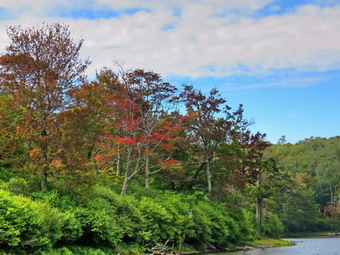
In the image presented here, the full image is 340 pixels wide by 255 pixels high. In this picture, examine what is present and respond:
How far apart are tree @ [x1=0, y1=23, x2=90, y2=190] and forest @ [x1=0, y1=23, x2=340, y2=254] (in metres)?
0.06

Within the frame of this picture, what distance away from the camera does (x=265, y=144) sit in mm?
48812

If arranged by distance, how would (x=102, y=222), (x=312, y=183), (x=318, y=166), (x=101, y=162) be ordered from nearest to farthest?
(x=102, y=222), (x=101, y=162), (x=312, y=183), (x=318, y=166)

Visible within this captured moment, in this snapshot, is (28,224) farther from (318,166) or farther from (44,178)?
(318,166)

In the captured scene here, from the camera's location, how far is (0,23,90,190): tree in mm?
22500

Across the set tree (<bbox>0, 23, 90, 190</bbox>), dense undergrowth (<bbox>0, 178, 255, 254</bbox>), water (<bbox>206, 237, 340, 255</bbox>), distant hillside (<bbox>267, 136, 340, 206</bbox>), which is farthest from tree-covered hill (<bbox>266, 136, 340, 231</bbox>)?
tree (<bbox>0, 23, 90, 190</bbox>)

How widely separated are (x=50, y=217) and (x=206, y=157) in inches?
992

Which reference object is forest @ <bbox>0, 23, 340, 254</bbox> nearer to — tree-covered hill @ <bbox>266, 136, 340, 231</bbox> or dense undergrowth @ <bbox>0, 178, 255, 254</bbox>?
dense undergrowth @ <bbox>0, 178, 255, 254</bbox>

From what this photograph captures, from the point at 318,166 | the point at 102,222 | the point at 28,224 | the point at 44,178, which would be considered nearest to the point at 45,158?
the point at 44,178

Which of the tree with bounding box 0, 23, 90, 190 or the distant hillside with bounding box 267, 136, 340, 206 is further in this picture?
the distant hillside with bounding box 267, 136, 340, 206

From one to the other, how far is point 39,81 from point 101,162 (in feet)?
30.1

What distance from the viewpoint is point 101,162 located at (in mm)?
30328

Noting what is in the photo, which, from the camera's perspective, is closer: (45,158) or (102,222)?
(102,222)

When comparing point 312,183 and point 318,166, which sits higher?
point 318,166

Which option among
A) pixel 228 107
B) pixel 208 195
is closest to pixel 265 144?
pixel 228 107
